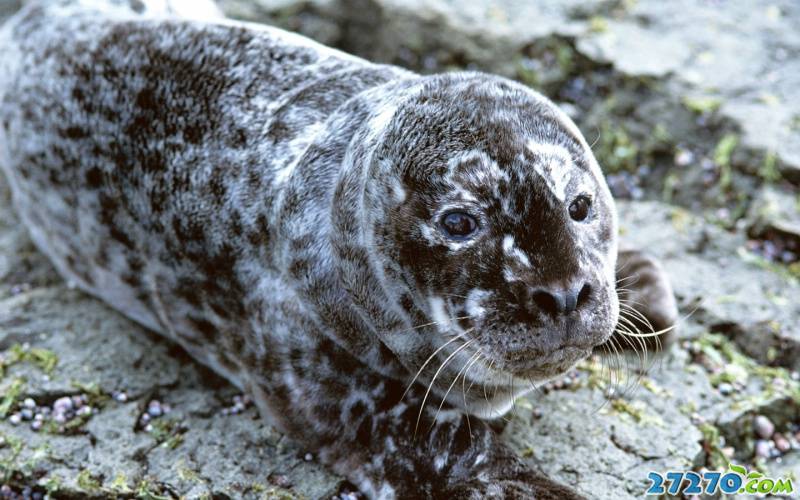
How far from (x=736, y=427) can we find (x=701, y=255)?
132cm

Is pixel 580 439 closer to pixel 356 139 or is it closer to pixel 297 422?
pixel 297 422

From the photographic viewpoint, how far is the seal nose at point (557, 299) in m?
3.49

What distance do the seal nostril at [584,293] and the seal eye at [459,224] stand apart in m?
0.44

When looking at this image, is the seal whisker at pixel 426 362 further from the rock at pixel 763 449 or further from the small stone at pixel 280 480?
the rock at pixel 763 449

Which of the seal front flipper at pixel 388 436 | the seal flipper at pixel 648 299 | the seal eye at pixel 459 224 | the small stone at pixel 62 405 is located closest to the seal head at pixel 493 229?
the seal eye at pixel 459 224

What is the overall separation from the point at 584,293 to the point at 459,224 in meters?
0.51

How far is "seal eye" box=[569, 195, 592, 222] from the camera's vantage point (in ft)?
12.2

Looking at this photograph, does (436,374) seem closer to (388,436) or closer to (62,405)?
(388,436)

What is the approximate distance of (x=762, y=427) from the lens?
4586 millimetres

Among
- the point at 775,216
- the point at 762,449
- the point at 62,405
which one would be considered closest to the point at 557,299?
the point at 762,449

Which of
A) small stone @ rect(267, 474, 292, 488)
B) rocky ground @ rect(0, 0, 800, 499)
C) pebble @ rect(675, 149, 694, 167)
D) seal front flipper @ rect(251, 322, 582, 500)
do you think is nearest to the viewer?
seal front flipper @ rect(251, 322, 582, 500)

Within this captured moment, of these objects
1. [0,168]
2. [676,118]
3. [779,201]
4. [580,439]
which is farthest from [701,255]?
[0,168]

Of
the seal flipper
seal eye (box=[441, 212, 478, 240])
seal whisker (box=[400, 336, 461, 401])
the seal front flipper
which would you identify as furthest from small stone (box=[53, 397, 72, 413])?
the seal flipper

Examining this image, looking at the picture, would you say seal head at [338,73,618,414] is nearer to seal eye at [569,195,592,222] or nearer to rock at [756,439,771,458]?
seal eye at [569,195,592,222]
